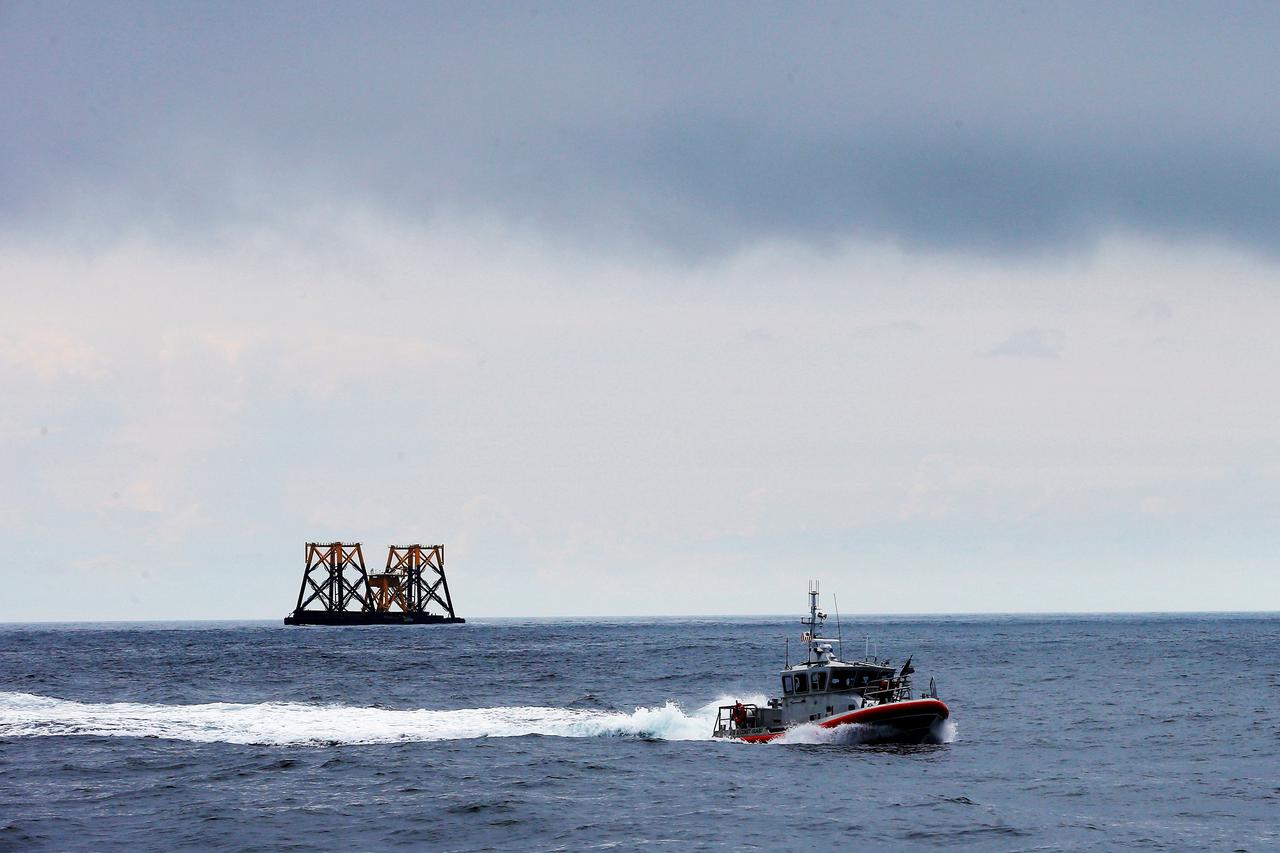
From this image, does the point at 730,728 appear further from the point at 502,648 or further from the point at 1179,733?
the point at 502,648

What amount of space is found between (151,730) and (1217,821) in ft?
139

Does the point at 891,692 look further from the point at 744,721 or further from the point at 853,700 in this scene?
the point at 744,721

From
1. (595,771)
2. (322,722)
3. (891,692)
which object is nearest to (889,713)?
(891,692)

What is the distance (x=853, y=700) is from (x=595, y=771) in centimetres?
1082

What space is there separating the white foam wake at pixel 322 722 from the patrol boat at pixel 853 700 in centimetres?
670

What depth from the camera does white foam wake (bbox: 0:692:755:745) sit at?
5388 centimetres

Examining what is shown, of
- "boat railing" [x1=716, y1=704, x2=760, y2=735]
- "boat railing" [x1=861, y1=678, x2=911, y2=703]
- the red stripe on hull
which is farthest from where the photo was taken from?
"boat railing" [x1=716, y1=704, x2=760, y2=735]

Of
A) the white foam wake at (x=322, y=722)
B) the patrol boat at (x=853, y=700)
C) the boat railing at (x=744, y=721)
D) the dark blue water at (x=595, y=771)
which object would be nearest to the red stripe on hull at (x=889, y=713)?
the patrol boat at (x=853, y=700)

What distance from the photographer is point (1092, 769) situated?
146 feet

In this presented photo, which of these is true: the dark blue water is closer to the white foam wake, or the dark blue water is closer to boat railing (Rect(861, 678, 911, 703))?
the white foam wake

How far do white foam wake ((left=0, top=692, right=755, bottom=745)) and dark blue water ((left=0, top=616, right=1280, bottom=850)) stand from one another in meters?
0.21

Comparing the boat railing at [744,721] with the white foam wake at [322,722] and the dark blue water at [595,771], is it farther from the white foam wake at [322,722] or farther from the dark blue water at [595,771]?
the white foam wake at [322,722]

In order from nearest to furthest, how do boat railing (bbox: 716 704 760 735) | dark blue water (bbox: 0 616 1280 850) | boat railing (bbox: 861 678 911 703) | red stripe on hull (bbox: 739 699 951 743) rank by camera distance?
1. dark blue water (bbox: 0 616 1280 850)
2. red stripe on hull (bbox: 739 699 951 743)
3. boat railing (bbox: 861 678 911 703)
4. boat railing (bbox: 716 704 760 735)

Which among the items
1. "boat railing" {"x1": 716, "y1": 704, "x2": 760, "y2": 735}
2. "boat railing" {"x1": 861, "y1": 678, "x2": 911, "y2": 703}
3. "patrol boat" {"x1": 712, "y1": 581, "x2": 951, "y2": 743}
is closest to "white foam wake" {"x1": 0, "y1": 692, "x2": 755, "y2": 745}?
"boat railing" {"x1": 716, "y1": 704, "x2": 760, "y2": 735}
